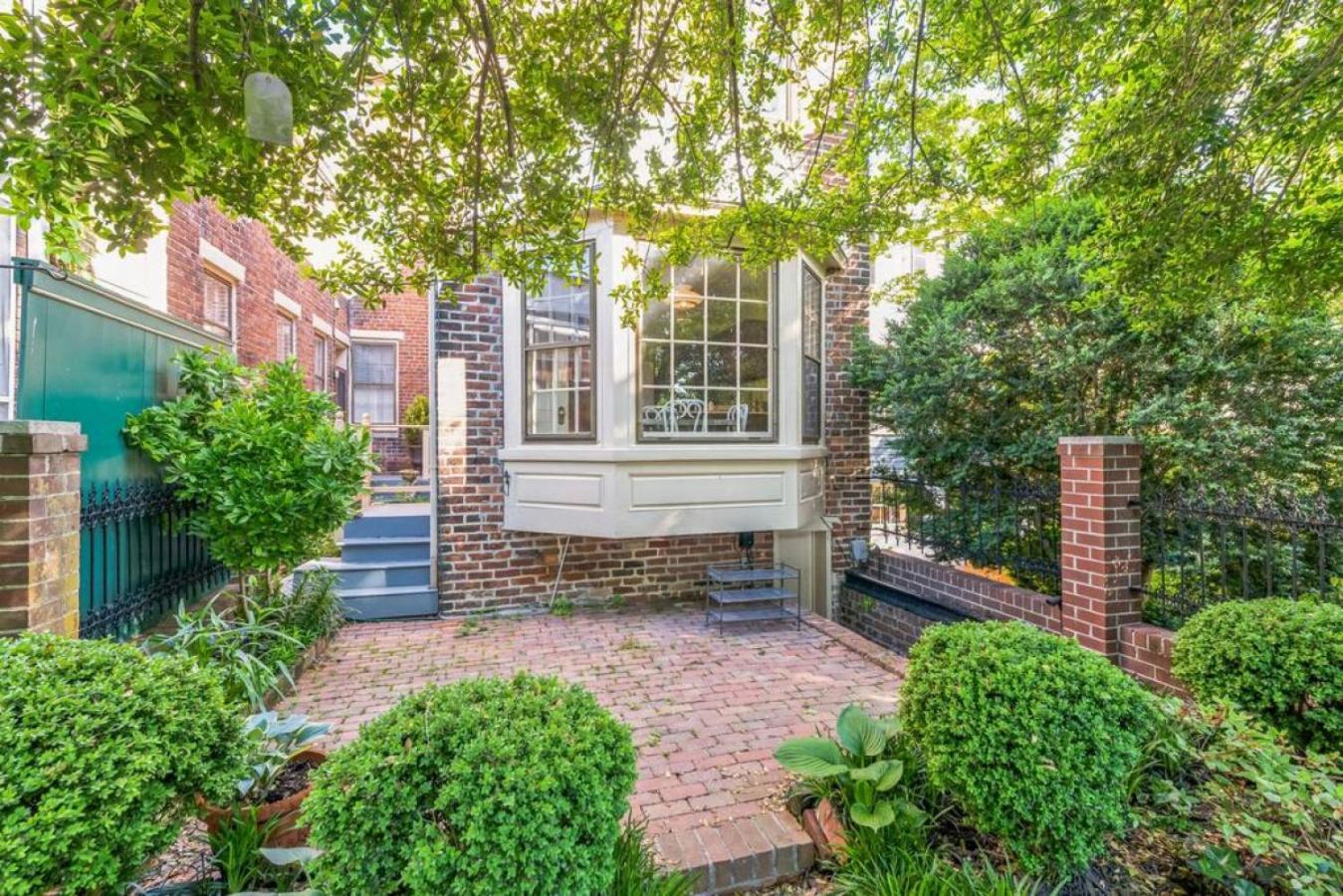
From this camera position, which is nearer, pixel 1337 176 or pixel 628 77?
pixel 628 77

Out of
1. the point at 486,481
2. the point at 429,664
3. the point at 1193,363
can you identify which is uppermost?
the point at 1193,363

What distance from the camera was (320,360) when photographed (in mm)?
10164

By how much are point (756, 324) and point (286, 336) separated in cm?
723

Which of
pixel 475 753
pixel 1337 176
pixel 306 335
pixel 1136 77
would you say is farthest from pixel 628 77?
pixel 306 335

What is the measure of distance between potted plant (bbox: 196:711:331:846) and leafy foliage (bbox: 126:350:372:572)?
1.66 metres

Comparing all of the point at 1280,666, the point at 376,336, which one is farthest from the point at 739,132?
the point at 376,336

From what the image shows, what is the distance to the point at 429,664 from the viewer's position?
4297 mm

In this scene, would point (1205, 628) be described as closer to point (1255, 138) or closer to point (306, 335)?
point (1255, 138)

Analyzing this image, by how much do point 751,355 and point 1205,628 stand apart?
11.9 feet

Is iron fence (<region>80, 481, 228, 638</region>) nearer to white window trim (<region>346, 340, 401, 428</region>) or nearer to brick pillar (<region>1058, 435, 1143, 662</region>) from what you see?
brick pillar (<region>1058, 435, 1143, 662</region>)

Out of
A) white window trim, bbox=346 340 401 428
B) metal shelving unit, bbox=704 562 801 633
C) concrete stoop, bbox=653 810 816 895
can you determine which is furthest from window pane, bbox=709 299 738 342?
white window trim, bbox=346 340 401 428

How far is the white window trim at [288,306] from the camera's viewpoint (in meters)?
8.24

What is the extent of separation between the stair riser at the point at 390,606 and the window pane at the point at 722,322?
11.5 ft

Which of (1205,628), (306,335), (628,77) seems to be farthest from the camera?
(306,335)
